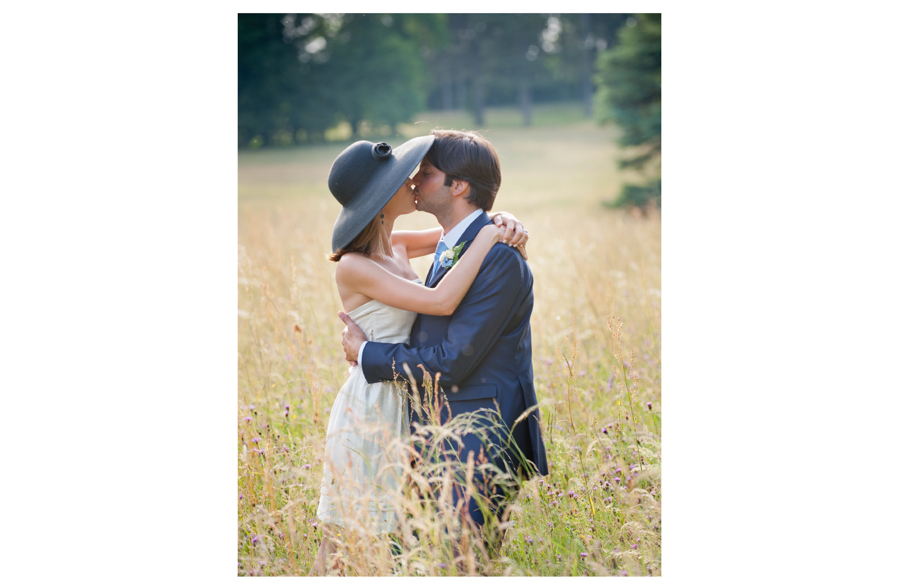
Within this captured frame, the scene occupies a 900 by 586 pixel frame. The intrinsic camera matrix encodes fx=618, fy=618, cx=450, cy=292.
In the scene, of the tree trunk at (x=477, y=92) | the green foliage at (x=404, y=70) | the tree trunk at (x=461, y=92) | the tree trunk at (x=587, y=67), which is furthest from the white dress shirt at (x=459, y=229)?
the tree trunk at (x=461, y=92)

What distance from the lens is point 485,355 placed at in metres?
2.24

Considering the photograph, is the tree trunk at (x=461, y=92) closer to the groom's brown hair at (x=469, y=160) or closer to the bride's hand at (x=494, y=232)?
the groom's brown hair at (x=469, y=160)

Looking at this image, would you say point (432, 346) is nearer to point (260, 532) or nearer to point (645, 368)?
point (260, 532)

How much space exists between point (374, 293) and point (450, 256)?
315 millimetres

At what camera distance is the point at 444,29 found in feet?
32.9

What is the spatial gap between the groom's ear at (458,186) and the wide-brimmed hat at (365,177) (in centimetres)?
17

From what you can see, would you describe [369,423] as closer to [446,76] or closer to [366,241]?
[366,241]

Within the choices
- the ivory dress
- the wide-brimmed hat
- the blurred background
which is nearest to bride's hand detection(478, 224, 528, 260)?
the wide-brimmed hat

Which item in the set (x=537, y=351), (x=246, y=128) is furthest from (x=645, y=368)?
(x=246, y=128)

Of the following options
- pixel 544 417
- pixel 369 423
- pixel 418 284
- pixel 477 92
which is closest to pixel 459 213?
pixel 418 284

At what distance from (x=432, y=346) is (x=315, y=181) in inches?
442

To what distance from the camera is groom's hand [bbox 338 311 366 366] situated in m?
2.29

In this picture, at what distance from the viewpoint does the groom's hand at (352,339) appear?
90.1 inches

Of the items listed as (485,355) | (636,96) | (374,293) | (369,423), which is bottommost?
(369,423)
